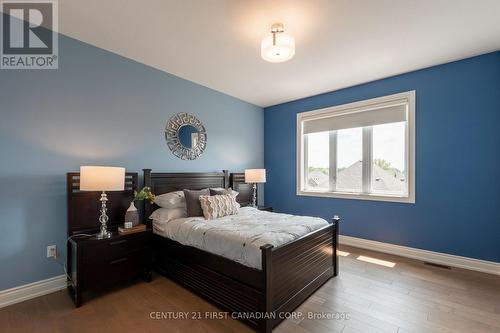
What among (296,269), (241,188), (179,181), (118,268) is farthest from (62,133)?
(296,269)

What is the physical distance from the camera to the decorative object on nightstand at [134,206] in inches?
101

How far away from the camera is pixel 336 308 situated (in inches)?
82.4

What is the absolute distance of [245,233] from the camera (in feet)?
6.90

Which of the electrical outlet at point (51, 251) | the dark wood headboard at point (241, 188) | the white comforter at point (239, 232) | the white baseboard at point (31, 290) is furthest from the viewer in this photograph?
the dark wood headboard at point (241, 188)

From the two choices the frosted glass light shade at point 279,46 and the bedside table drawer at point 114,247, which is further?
the bedside table drawer at point 114,247

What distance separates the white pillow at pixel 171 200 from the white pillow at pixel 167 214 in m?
0.05

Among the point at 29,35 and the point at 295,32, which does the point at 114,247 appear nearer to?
the point at 29,35

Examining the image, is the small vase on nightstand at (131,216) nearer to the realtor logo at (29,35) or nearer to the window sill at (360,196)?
the realtor logo at (29,35)

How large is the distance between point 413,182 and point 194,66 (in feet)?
11.5

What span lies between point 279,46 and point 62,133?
2.40 m

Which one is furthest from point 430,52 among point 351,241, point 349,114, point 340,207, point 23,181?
point 23,181

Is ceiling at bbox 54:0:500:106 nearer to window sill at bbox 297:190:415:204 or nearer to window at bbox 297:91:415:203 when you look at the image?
window at bbox 297:91:415:203

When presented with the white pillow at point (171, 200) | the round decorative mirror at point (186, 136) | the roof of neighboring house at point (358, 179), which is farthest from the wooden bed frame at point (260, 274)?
the roof of neighboring house at point (358, 179)

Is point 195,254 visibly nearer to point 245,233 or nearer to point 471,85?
point 245,233
